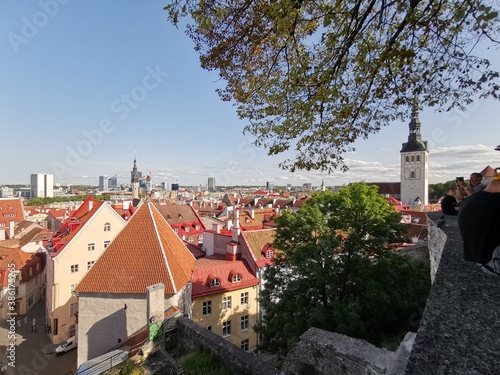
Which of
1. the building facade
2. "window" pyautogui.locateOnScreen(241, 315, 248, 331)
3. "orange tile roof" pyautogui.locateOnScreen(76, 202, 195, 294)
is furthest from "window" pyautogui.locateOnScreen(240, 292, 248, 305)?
the building facade

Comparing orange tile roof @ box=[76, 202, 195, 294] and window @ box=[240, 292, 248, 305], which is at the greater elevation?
orange tile roof @ box=[76, 202, 195, 294]

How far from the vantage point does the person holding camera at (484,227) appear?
2.25 meters

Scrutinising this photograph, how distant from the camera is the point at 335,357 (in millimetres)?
4703

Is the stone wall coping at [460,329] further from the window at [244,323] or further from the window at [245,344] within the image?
the window at [245,344]

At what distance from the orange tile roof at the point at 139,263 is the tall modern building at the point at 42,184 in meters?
110

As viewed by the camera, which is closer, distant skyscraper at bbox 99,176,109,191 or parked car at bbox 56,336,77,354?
parked car at bbox 56,336,77,354

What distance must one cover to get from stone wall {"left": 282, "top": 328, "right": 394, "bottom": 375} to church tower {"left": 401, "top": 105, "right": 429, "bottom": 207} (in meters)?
64.4

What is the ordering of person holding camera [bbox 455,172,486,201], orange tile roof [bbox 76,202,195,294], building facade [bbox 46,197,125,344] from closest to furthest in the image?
person holding camera [bbox 455,172,486,201] → orange tile roof [bbox 76,202,195,294] → building facade [bbox 46,197,125,344]

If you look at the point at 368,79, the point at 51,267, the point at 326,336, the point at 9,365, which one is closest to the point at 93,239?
the point at 51,267

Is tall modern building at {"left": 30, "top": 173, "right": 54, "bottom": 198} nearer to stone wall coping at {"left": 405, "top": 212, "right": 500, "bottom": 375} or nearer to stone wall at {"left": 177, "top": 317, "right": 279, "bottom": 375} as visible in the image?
stone wall at {"left": 177, "top": 317, "right": 279, "bottom": 375}

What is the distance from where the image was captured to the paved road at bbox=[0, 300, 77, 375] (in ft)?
52.5

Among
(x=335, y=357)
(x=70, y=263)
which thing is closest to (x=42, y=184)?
(x=70, y=263)

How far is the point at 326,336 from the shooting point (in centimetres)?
529

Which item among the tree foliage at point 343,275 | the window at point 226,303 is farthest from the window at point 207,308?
the tree foliage at point 343,275
